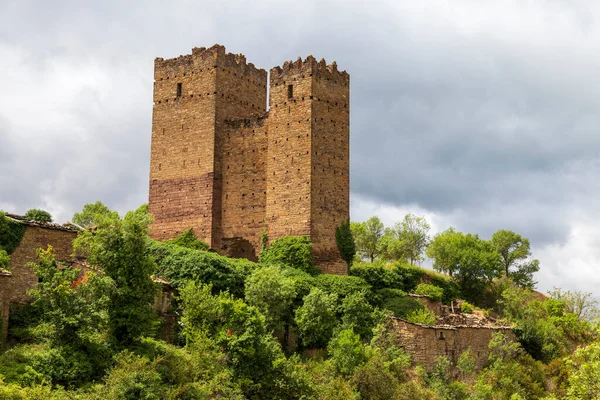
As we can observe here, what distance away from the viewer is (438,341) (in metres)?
43.4

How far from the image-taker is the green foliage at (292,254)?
1841 inches

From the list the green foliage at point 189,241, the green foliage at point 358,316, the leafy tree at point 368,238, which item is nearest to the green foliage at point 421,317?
the green foliage at point 358,316

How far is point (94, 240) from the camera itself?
120ft

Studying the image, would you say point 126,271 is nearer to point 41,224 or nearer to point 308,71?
point 41,224

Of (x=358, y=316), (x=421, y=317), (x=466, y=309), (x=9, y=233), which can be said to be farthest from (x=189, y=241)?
(x=466, y=309)

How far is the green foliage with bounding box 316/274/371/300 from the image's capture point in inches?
1779

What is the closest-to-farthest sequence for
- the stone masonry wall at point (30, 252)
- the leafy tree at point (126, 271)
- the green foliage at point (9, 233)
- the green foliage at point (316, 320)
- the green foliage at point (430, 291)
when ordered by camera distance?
the leafy tree at point (126, 271) → the stone masonry wall at point (30, 252) → the green foliage at point (9, 233) → the green foliage at point (316, 320) → the green foliage at point (430, 291)

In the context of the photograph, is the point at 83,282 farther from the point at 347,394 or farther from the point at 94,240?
the point at 347,394

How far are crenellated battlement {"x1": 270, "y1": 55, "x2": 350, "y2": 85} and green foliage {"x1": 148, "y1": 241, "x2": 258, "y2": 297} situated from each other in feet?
37.9

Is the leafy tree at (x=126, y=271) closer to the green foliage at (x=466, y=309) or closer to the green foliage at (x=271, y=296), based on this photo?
the green foliage at (x=271, y=296)

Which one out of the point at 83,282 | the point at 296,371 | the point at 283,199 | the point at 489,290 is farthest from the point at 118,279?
the point at 489,290

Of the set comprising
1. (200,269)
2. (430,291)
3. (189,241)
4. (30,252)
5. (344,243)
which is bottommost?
(430,291)

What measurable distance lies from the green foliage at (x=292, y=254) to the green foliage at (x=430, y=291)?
645 centimetres

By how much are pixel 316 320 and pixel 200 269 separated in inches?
243
